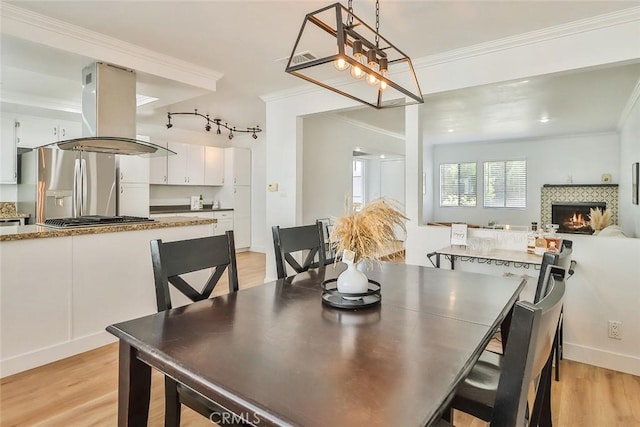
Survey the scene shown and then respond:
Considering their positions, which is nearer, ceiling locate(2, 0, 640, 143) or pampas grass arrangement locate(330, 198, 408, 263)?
pampas grass arrangement locate(330, 198, 408, 263)

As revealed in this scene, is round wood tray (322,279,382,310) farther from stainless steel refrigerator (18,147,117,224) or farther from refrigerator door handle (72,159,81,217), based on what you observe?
refrigerator door handle (72,159,81,217)

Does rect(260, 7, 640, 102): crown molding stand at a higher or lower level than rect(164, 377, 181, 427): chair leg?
higher

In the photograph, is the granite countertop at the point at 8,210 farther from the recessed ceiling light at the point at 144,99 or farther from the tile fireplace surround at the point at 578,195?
the tile fireplace surround at the point at 578,195

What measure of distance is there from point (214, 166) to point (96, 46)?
420 cm

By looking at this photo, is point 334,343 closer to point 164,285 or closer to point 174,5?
point 164,285

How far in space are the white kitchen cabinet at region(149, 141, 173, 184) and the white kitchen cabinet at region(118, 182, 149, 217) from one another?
1.11ft

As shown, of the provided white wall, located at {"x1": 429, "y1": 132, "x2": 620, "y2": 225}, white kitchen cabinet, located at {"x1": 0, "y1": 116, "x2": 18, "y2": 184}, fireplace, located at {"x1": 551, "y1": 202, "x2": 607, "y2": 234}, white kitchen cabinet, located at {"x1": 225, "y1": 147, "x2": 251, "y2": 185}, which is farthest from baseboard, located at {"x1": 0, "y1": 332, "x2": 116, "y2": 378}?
white wall, located at {"x1": 429, "y1": 132, "x2": 620, "y2": 225}

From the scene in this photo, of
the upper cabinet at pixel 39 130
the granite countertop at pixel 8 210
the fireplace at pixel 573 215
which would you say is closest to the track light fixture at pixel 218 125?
the upper cabinet at pixel 39 130

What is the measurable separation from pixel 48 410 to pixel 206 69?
3.06 meters

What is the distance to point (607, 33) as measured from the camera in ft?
8.20

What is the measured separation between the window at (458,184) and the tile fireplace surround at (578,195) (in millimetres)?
1517

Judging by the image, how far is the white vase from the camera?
5.03 feet

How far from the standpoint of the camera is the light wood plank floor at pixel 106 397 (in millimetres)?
1897

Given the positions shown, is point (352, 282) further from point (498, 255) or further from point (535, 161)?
point (535, 161)
